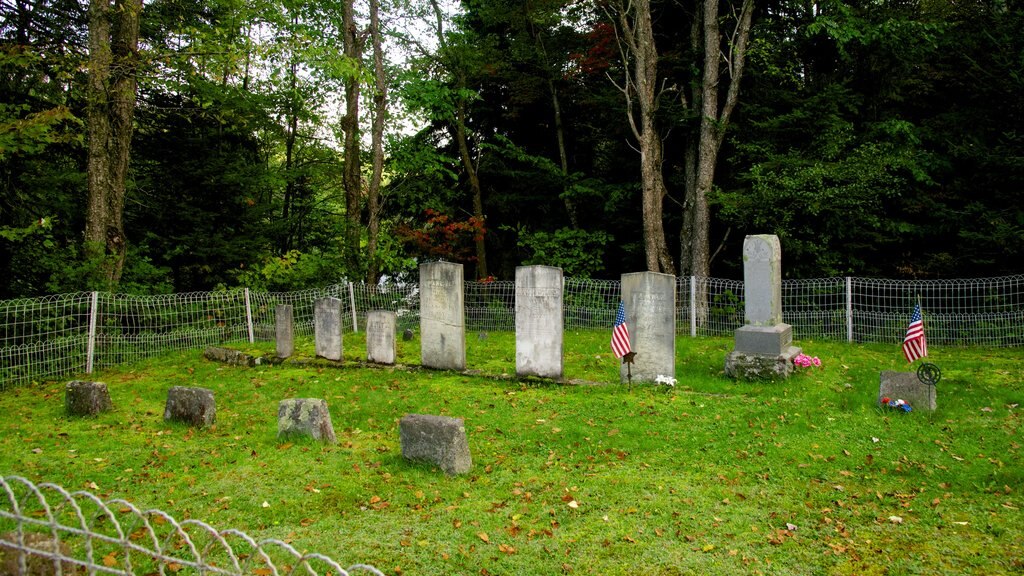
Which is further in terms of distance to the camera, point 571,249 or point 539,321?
point 571,249

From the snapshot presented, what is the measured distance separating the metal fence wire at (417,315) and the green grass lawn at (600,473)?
1.66 meters

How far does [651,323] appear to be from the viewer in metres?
9.89

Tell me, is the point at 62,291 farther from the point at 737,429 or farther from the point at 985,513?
the point at 985,513

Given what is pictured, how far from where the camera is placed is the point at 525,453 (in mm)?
7055

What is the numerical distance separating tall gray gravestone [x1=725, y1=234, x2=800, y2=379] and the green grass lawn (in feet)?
1.08

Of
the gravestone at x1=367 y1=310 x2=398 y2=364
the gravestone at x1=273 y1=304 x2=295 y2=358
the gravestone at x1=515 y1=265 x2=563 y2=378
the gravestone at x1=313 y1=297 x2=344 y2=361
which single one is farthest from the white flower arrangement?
the gravestone at x1=273 y1=304 x2=295 y2=358

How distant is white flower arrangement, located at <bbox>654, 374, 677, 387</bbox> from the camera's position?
9.71m

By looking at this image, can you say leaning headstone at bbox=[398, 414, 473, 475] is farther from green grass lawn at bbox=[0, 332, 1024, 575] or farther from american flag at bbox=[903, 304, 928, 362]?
american flag at bbox=[903, 304, 928, 362]

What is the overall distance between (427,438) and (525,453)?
124cm

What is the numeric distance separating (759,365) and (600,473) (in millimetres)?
4878

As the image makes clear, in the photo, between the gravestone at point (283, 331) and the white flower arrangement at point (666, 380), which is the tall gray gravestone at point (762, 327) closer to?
the white flower arrangement at point (666, 380)

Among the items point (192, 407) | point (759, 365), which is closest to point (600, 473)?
point (759, 365)

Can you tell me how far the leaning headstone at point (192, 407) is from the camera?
812cm

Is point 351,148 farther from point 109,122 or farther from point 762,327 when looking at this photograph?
point 762,327
